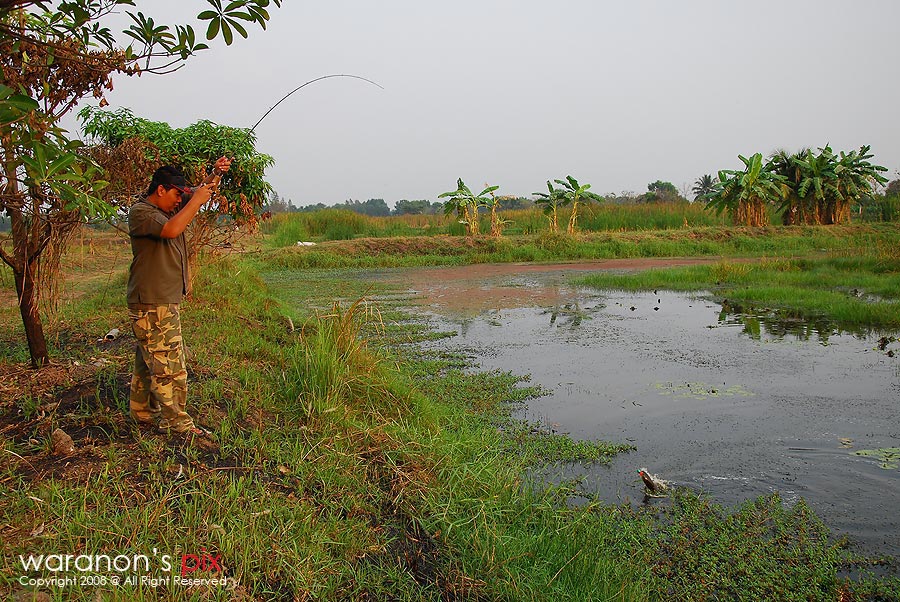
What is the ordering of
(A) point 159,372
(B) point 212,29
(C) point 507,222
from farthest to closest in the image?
(C) point 507,222, (A) point 159,372, (B) point 212,29

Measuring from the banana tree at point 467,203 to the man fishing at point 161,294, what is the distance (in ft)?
75.3

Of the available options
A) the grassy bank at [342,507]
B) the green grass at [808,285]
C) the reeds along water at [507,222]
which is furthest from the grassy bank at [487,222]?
the grassy bank at [342,507]

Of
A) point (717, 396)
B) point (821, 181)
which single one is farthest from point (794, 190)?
point (717, 396)

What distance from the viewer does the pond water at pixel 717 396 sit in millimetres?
4102

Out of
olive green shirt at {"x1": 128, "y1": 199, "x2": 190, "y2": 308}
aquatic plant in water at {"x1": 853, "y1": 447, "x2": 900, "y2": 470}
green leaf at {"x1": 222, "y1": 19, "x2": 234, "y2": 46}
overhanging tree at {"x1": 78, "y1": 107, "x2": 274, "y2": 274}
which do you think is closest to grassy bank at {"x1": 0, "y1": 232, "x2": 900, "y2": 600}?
olive green shirt at {"x1": 128, "y1": 199, "x2": 190, "y2": 308}

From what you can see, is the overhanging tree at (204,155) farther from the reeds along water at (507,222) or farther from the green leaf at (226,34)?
the reeds along water at (507,222)

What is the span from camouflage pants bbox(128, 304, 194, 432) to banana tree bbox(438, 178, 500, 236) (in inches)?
→ 907

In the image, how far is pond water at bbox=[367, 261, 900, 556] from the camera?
13.5 feet

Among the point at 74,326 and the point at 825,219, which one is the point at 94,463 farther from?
the point at 825,219

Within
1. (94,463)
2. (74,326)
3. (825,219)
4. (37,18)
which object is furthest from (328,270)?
(825,219)

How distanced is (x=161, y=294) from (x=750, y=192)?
28001 millimetres

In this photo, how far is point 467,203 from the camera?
27062 millimetres

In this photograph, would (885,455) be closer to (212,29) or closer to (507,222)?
(212,29)

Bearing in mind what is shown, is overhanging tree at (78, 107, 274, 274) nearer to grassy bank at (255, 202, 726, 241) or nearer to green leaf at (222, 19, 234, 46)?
green leaf at (222, 19, 234, 46)
